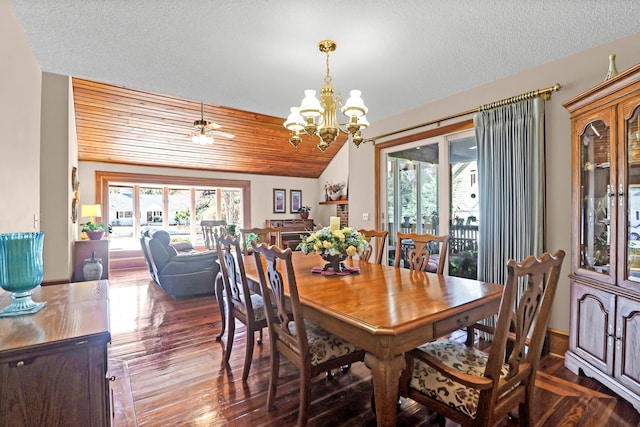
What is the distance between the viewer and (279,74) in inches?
111

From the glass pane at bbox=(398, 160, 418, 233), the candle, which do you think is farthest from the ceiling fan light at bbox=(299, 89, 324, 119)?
the glass pane at bbox=(398, 160, 418, 233)

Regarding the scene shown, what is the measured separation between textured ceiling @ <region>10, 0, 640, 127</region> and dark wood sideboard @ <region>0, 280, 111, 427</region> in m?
1.82

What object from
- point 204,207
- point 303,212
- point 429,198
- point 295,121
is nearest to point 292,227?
point 303,212

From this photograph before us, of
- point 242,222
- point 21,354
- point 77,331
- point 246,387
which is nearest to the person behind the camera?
point 21,354

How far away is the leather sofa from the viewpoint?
13.9 feet

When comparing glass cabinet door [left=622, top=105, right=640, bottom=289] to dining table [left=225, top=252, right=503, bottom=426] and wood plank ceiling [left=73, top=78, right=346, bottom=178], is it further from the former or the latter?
wood plank ceiling [left=73, top=78, right=346, bottom=178]

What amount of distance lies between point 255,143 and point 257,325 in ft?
16.8

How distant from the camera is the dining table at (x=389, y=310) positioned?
1297mm

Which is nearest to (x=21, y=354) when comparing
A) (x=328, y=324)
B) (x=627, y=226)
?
(x=328, y=324)

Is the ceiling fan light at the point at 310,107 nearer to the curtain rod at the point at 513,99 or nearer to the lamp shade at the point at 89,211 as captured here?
the curtain rod at the point at 513,99

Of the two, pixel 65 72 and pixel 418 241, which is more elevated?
pixel 65 72

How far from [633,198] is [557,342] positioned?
1.38m

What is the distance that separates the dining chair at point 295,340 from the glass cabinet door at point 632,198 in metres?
1.78

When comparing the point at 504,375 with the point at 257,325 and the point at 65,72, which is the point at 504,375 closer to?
the point at 257,325
